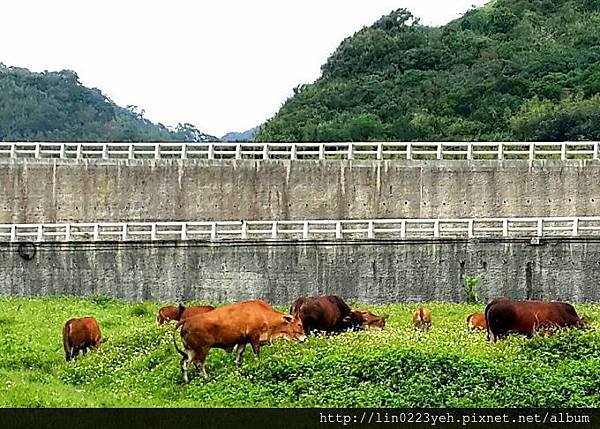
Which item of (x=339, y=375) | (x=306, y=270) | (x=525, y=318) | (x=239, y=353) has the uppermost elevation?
(x=525, y=318)

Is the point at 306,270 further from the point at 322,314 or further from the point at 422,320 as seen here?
the point at 322,314

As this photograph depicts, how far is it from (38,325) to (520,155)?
25.8 m

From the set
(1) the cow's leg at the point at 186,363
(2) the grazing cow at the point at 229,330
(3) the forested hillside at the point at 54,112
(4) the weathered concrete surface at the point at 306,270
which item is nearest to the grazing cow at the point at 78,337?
(2) the grazing cow at the point at 229,330

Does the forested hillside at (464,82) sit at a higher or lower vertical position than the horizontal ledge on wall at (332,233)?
higher

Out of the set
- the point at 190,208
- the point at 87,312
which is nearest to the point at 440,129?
the point at 190,208

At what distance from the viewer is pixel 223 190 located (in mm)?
47156

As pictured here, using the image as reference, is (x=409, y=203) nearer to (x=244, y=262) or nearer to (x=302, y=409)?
(x=244, y=262)

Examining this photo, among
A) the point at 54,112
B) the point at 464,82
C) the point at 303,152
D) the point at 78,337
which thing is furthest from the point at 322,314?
the point at 54,112

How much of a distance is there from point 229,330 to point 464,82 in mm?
54572

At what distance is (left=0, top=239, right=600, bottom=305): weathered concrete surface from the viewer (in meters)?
35.7

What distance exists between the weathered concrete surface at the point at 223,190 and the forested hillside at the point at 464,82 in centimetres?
1589

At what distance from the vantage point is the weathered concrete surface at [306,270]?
3566 centimetres

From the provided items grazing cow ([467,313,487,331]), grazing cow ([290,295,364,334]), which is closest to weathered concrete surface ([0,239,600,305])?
grazing cow ([467,313,487,331])

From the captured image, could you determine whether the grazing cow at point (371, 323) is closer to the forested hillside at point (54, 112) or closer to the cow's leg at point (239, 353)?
the cow's leg at point (239, 353)
